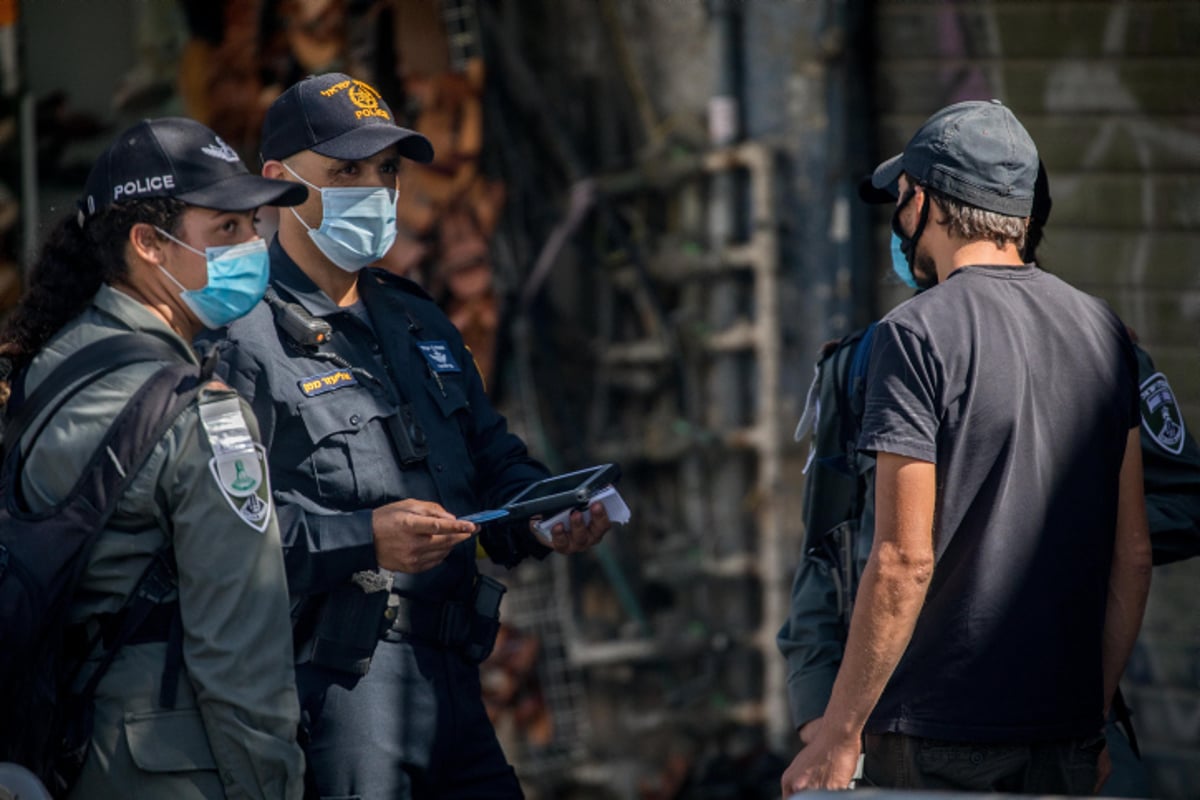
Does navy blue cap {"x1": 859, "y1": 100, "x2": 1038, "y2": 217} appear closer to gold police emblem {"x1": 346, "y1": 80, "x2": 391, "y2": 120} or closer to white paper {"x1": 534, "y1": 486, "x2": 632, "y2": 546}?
white paper {"x1": 534, "y1": 486, "x2": 632, "y2": 546}

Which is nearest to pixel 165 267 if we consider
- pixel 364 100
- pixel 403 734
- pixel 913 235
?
pixel 364 100

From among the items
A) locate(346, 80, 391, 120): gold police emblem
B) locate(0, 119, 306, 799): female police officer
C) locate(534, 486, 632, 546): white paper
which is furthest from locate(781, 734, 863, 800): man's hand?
locate(346, 80, 391, 120): gold police emblem

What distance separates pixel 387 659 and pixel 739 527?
334 cm

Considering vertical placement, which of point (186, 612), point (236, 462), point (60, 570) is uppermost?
point (236, 462)

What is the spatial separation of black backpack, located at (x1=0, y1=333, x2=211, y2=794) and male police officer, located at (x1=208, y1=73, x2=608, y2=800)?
468 mm

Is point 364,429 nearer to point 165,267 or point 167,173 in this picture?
point 165,267

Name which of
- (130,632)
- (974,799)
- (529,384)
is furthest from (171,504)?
(529,384)

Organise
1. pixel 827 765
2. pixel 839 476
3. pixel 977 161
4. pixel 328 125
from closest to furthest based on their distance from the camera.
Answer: pixel 827 765 < pixel 977 161 < pixel 839 476 < pixel 328 125

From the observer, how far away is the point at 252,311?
312 cm

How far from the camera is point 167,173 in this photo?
2709 millimetres

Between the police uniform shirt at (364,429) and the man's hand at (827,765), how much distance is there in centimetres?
84

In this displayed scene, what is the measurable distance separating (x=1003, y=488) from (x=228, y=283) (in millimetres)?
1456

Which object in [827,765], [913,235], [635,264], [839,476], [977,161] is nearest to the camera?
[827,765]

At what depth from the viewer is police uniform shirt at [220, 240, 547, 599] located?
294 cm
